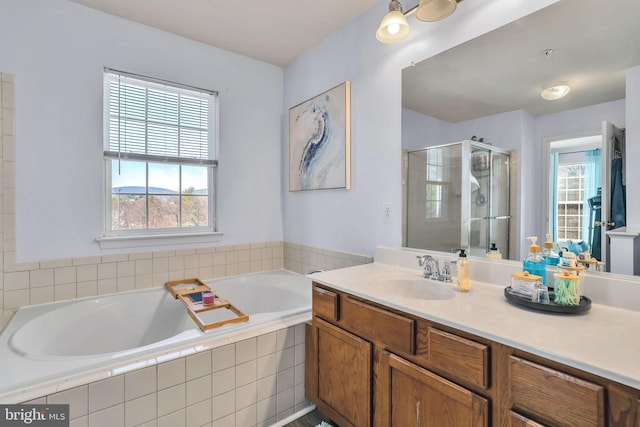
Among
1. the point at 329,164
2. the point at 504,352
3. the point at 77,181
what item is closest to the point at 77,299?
the point at 77,181

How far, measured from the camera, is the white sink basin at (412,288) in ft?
4.88

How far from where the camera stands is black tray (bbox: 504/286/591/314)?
3.34ft

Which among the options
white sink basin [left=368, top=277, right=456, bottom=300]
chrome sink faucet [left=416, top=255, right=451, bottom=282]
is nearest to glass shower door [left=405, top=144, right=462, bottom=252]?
chrome sink faucet [left=416, top=255, right=451, bottom=282]

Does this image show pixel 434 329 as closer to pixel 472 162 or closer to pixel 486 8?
pixel 472 162

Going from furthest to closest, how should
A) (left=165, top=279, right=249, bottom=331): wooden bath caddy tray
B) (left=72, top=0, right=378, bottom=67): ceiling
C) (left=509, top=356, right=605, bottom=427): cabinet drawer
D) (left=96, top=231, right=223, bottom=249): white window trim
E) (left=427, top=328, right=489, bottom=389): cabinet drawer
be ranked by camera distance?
(left=96, top=231, right=223, bottom=249): white window trim → (left=72, top=0, right=378, bottom=67): ceiling → (left=165, top=279, right=249, bottom=331): wooden bath caddy tray → (left=427, top=328, right=489, bottom=389): cabinet drawer → (left=509, top=356, right=605, bottom=427): cabinet drawer

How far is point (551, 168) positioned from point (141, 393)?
199 centimetres

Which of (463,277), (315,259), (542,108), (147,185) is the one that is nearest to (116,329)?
(147,185)

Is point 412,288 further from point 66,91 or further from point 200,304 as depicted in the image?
point 66,91

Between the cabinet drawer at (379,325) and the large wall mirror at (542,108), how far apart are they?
25.0 inches

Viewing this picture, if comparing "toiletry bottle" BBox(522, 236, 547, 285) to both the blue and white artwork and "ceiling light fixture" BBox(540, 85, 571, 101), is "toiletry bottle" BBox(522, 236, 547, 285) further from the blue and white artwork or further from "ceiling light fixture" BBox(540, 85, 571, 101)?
the blue and white artwork

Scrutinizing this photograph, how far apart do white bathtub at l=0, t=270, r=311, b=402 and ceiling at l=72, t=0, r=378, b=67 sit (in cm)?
200

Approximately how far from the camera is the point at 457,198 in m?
1.65

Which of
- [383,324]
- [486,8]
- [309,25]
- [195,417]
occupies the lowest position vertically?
[195,417]

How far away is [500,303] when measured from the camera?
1.17 meters
